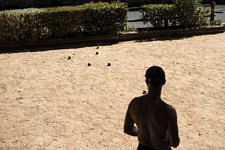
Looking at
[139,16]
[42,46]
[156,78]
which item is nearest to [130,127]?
[156,78]

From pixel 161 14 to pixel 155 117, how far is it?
40.8 ft

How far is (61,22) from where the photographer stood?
1516 cm

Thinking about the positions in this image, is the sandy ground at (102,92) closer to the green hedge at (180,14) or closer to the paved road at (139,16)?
the green hedge at (180,14)

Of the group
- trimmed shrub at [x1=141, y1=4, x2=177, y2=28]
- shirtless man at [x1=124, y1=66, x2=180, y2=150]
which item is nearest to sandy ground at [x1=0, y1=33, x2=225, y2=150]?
trimmed shrub at [x1=141, y1=4, x2=177, y2=28]

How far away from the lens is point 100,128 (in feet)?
26.5

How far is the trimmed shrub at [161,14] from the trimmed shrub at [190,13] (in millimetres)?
292

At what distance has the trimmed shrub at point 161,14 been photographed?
52.2ft

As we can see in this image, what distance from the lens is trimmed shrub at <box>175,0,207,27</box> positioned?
15.7 metres

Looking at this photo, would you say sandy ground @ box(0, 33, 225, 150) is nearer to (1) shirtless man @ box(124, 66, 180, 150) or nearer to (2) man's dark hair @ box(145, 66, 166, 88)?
(1) shirtless man @ box(124, 66, 180, 150)

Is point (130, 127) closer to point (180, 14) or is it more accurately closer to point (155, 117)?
point (155, 117)

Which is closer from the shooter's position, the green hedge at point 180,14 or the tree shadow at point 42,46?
the tree shadow at point 42,46

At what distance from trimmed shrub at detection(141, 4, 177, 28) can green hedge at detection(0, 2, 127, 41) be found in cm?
132

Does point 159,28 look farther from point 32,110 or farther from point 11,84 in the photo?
point 32,110

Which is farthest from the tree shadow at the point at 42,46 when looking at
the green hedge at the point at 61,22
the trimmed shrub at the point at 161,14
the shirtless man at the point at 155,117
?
the shirtless man at the point at 155,117
